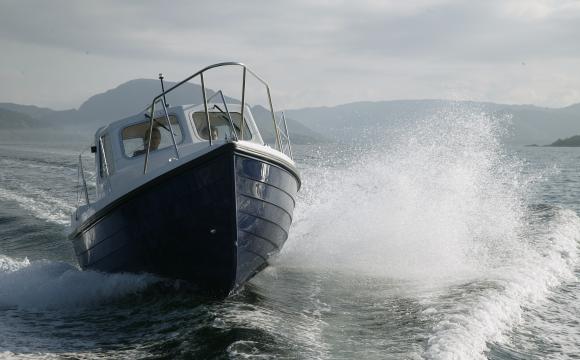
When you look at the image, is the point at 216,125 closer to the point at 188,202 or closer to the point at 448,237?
the point at 188,202

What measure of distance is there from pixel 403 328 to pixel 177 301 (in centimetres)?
318

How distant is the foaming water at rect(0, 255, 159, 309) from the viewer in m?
8.63

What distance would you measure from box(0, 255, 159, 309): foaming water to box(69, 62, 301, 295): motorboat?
19 centimetres

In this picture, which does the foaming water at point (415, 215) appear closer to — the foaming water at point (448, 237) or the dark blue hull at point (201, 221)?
the foaming water at point (448, 237)

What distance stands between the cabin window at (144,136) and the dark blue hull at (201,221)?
131 cm

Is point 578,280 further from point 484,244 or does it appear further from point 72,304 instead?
point 72,304

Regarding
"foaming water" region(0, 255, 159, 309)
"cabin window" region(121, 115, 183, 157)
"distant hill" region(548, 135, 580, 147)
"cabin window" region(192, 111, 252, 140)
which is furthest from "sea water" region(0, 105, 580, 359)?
"distant hill" region(548, 135, 580, 147)

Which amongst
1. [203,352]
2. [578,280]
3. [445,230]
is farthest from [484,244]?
[203,352]

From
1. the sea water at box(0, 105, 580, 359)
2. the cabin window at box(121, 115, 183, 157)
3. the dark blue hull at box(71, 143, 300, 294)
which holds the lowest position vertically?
the sea water at box(0, 105, 580, 359)

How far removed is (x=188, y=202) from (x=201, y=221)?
31cm

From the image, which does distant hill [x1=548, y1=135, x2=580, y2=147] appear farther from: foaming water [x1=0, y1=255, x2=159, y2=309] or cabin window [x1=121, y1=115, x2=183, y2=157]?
foaming water [x1=0, y1=255, x2=159, y2=309]

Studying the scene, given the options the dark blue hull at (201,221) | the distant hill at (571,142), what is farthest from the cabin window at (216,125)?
the distant hill at (571,142)

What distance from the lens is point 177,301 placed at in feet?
27.0

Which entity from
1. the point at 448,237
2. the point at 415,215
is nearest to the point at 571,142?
the point at 415,215
